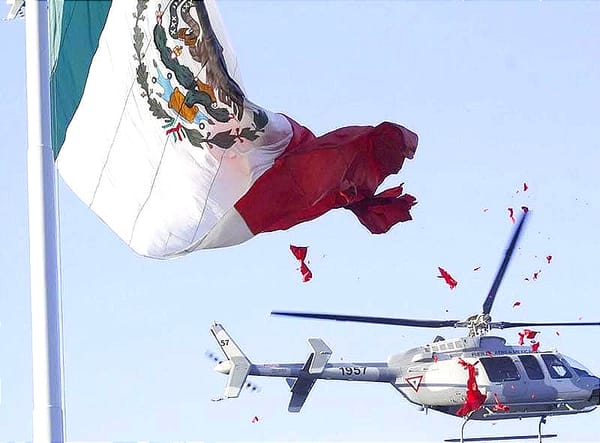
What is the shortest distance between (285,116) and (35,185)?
441 centimetres

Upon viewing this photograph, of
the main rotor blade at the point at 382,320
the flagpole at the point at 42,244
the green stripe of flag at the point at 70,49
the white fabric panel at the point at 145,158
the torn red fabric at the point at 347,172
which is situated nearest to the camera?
the flagpole at the point at 42,244

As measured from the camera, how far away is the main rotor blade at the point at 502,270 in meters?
28.5

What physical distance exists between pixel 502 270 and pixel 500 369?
2.33 m

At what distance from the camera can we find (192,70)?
14.1m

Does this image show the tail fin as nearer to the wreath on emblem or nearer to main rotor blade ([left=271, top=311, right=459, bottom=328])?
main rotor blade ([left=271, top=311, right=459, bottom=328])

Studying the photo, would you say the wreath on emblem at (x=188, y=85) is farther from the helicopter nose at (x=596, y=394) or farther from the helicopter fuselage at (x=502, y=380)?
the helicopter nose at (x=596, y=394)

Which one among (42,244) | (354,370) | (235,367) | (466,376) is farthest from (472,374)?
(42,244)

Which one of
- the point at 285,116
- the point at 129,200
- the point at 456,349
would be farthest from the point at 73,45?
the point at 456,349

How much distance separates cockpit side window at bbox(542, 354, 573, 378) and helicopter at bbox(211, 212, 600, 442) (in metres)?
0.03

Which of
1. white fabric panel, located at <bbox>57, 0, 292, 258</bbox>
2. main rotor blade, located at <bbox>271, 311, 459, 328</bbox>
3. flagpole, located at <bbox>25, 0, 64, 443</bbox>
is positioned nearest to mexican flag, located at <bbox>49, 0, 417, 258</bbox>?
white fabric panel, located at <bbox>57, 0, 292, 258</bbox>

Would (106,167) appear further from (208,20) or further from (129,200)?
(208,20)

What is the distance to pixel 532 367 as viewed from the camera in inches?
1235

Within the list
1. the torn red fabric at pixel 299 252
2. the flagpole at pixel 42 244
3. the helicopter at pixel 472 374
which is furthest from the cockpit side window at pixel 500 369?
the flagpole at pixel 42 244

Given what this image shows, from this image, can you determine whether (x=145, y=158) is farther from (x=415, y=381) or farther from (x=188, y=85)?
(x=415, y=381)
